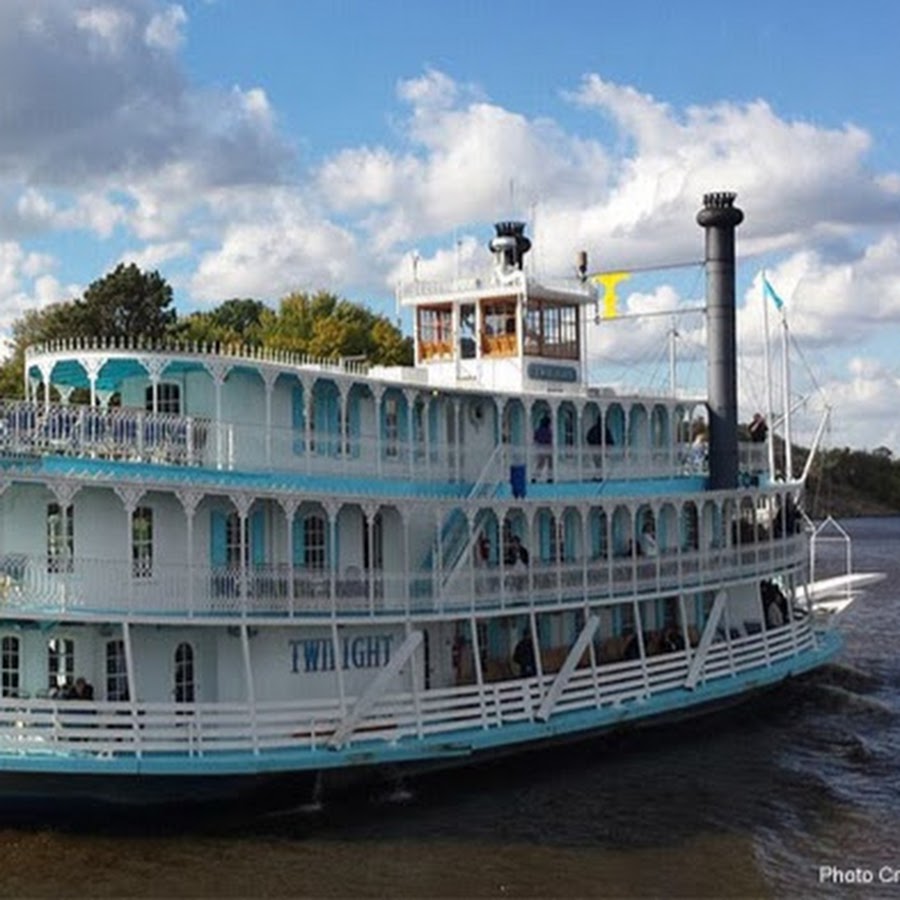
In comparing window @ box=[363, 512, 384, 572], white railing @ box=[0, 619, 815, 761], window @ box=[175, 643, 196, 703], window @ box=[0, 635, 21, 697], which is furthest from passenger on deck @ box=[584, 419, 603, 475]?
window @ box=[0, 635, 21, 697]

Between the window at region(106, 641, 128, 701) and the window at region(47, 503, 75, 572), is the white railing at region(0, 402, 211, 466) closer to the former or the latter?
the window at region(47, 503, 75, 572)

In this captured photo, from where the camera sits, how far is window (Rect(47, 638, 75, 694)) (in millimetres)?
22984

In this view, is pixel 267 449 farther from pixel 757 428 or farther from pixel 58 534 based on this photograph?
pixel 757 428

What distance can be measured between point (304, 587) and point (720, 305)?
15.4 meters

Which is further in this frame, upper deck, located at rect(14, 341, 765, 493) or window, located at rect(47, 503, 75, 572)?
upper deck, located at rect(14, 341, 765, 493)

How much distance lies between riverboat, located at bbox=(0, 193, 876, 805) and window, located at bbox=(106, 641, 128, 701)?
0.11ft

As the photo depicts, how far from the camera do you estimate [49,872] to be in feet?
68.2

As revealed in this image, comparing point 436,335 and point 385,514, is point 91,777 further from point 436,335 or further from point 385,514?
point 436,335

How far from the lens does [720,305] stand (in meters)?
35.4

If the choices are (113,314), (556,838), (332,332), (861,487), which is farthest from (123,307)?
(861,487)

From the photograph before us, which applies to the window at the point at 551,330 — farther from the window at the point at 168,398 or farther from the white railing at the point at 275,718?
the window at the point at 168,398

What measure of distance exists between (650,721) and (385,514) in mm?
7287

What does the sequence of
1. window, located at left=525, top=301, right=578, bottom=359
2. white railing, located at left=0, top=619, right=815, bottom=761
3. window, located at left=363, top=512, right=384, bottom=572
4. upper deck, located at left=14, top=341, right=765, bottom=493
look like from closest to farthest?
white railing, located at left=0, top=619, right=815, bottom=761, upper deck, located at left=14, top=341, right=765, bottom=493, window, located at left=363, top=512, right=384, bottom=572, window, located at left=525, top=301, right=578, bottom=359

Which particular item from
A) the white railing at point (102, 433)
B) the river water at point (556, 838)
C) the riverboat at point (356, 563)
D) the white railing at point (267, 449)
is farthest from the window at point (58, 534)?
the river water at point (556, 838)
